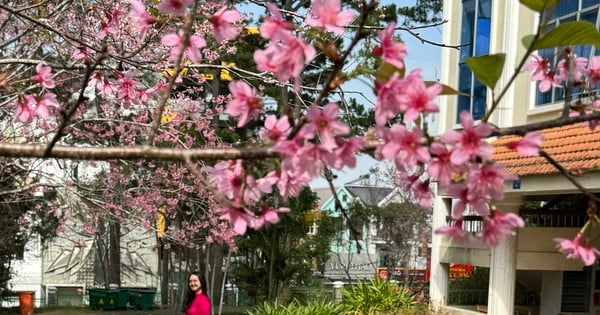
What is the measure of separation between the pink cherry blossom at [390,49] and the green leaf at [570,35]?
25 cm

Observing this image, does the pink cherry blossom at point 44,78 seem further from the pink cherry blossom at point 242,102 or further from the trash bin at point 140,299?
the trash bin at point 140,299

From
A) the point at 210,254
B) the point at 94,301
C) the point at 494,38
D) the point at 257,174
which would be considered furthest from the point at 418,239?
the point at 257,174

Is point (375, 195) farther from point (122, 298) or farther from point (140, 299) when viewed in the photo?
point (122, 298)

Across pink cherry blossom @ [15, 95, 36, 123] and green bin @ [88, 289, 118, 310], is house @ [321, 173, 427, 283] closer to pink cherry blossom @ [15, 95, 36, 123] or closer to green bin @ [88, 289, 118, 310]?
green bin @ [88, 289, 118, 310]

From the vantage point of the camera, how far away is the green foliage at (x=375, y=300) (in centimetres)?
1296

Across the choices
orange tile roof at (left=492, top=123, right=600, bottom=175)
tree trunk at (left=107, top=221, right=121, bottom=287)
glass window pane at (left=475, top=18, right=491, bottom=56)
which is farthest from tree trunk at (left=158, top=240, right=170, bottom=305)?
orange tile roof at (left=492, top=123, right=600, bottom=175)

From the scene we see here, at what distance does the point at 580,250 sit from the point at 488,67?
46 centimetres

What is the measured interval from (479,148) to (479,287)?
16468 millimetres

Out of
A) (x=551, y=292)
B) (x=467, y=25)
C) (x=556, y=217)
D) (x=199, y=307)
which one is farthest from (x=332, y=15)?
(x=551, y=292)

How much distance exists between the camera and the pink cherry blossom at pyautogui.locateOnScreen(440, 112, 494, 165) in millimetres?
1348

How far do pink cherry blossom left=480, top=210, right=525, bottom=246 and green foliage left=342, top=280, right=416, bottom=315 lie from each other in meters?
11.5

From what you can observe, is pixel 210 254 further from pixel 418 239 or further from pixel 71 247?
pixel 418 239

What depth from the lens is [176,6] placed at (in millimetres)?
1671

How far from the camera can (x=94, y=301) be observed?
20484mm
